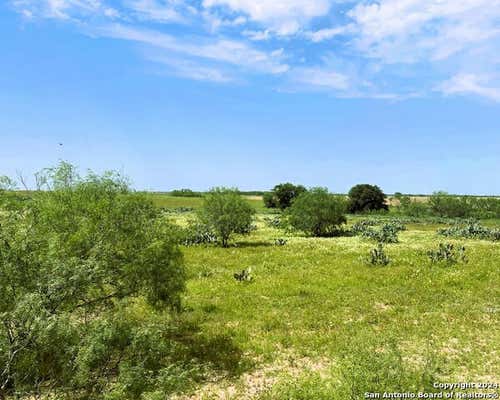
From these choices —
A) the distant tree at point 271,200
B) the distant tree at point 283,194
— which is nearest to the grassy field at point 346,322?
the distant tree at point 283,194

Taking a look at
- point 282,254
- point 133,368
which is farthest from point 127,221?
point 282,254

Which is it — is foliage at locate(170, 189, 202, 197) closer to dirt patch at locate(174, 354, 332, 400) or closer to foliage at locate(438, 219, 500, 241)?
foliage at locate(438, 219, 500, 241)

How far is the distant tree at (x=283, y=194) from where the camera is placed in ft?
357

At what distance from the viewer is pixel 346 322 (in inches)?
642

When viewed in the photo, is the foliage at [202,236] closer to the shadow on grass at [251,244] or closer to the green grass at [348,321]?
the shadow on grass at [251,244]

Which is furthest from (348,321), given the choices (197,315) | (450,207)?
(450,207)

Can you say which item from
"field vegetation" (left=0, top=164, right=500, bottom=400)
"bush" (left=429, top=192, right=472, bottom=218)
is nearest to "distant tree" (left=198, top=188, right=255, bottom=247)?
"field vegetation" (left=0, top=164, right=500, bottom=400)

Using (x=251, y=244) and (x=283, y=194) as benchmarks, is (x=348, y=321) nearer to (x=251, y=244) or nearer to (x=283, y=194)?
(x=251, y=244)

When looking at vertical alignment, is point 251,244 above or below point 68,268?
below

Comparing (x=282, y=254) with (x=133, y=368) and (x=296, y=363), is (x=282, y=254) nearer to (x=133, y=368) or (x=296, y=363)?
(x=296, y=363)

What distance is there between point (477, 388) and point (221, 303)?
11568 mm

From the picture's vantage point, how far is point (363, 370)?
26.8 ft

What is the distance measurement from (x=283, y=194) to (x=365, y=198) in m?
22.8

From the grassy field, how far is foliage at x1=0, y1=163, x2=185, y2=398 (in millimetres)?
3763
